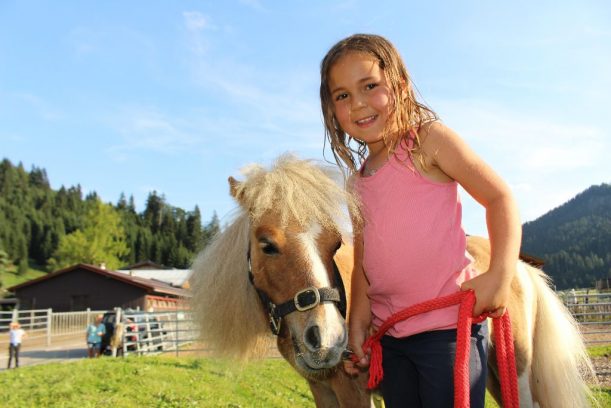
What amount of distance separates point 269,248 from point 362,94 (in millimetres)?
880

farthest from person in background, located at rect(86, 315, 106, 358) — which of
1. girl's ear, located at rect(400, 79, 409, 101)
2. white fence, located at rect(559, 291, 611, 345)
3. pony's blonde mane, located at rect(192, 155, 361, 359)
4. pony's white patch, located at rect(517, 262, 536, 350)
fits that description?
girl's ear, located at rect(400, 79, 409, 101)

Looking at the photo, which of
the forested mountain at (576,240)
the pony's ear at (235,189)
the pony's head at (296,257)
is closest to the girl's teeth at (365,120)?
the pony's head at (296,257)

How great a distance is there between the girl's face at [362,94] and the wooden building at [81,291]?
1524 inches

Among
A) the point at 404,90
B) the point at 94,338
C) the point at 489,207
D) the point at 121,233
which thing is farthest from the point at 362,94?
the point at 121,233

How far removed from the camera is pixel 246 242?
265cm

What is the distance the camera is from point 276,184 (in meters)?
2.51

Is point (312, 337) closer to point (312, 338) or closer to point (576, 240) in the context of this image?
point (312, 338)

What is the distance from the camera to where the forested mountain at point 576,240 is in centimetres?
8606

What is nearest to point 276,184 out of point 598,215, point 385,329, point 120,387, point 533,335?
point 385,329

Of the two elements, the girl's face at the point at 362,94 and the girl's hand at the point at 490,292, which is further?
the girl's face at the point at 362,94

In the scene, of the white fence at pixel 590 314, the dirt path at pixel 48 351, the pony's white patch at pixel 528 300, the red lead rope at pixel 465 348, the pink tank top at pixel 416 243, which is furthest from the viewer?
the dirt path at pixel 48 351

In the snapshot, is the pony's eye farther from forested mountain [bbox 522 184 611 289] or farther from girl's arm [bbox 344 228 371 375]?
forested mountain [bbox 522 184 611 289]

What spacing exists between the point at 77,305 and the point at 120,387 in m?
38.5

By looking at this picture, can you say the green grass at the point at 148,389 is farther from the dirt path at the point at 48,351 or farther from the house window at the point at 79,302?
the house window at the point at 79,302
